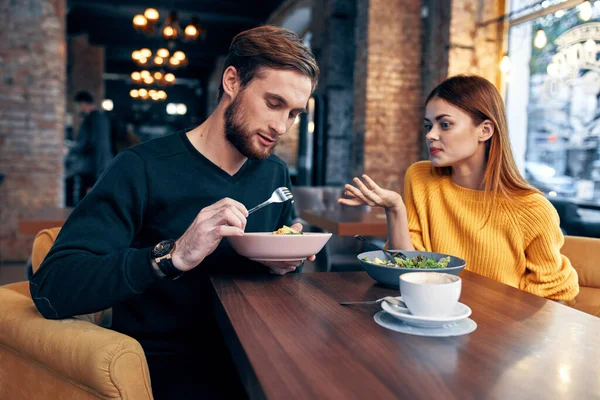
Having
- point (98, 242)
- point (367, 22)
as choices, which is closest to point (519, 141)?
point (367, 22)

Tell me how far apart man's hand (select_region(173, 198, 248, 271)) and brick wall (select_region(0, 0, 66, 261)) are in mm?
5268

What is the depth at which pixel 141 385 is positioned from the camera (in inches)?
40.5

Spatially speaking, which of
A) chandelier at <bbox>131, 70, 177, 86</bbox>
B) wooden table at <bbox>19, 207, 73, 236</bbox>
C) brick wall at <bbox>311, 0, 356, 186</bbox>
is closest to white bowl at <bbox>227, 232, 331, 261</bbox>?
→ wooden table at <bbox>19, 207, 73, 236</bbox>

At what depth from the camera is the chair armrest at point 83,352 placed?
1.00 meters

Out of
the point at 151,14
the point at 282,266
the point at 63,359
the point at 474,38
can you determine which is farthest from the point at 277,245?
the point at 151,14

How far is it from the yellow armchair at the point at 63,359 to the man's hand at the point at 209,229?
21cm

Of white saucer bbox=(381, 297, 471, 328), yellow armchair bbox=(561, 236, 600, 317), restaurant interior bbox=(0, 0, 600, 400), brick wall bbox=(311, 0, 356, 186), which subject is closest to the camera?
restaurant interior bbox=(0, 0, 600, 400)

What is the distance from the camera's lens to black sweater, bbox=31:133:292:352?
1.18 metres

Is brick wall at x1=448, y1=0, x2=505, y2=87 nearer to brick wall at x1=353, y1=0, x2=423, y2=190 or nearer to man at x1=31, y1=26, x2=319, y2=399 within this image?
brick wall at x1=353, y1=0, x2=423, y2=190

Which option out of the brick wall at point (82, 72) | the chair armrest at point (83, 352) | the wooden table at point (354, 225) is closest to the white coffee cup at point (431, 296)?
the chair armrest at point (83, 352)

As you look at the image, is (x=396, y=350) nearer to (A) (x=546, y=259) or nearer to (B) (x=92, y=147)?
(A) (x=546, y=259)

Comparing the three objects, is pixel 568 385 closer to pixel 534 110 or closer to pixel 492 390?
pixel 492 390

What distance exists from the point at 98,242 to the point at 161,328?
1.05 feet

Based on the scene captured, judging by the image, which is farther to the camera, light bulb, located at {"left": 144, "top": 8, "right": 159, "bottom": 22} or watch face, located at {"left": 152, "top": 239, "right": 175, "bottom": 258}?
light bulb, located at {"left": 144, "top": 8, "right": 159, "bottom": 22}
